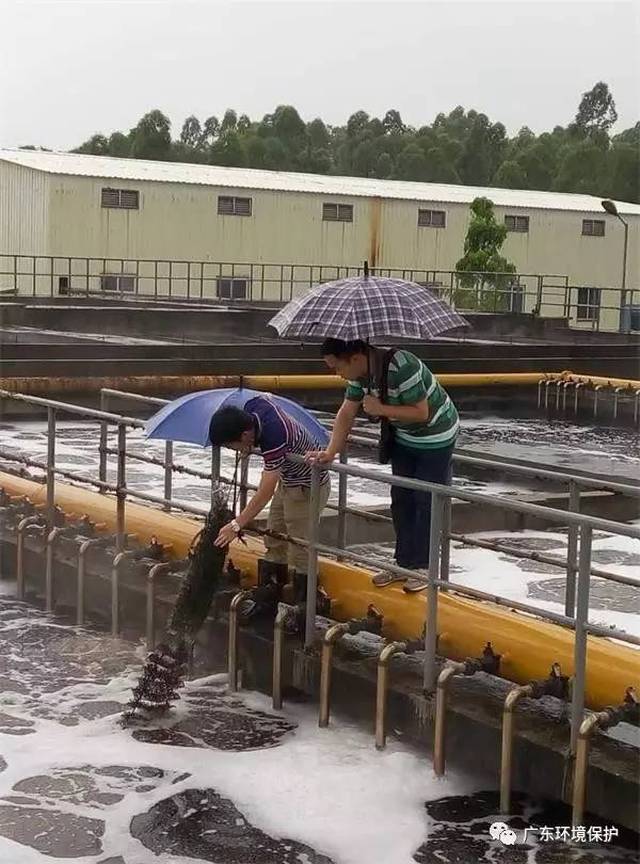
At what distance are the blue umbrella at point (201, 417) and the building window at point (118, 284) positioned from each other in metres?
25.6

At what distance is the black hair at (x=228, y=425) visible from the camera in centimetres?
561

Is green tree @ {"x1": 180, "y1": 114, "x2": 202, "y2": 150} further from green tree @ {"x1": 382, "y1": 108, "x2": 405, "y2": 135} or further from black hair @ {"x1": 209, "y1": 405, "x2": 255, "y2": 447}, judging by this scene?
black hair @ {"x1": 209, "y1": 405, "x2": 255, "y2": 447}

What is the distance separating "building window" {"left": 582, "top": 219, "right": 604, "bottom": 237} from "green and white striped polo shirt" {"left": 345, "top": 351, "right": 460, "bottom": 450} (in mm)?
35093

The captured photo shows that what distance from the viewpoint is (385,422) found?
5871 mm

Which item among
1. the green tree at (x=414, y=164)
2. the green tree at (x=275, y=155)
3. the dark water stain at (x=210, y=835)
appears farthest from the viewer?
the green tree at (x=414, y=164)

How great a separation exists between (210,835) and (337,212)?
103 ft

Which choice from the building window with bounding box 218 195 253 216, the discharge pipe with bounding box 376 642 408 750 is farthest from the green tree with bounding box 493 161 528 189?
the discharge pipe with bounding box 376 642 408 750

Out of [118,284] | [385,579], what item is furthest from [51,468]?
[118,284]

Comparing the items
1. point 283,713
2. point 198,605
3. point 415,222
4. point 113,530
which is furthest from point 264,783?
point 415,222

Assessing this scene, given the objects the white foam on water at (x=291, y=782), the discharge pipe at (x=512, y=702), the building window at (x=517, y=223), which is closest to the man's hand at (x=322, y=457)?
the white foam on water at (x=291, y=782)

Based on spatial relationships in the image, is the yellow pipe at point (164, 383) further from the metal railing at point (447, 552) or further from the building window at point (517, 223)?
the building window at point (517, 223)

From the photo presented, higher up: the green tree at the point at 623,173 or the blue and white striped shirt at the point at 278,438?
Result: the green tree at the point at 623,173

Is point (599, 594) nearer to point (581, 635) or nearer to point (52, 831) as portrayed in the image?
point (581, 635)

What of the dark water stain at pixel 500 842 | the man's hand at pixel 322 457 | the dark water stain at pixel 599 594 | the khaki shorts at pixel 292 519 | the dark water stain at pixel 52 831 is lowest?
the dark water stain at pixel 52 831
